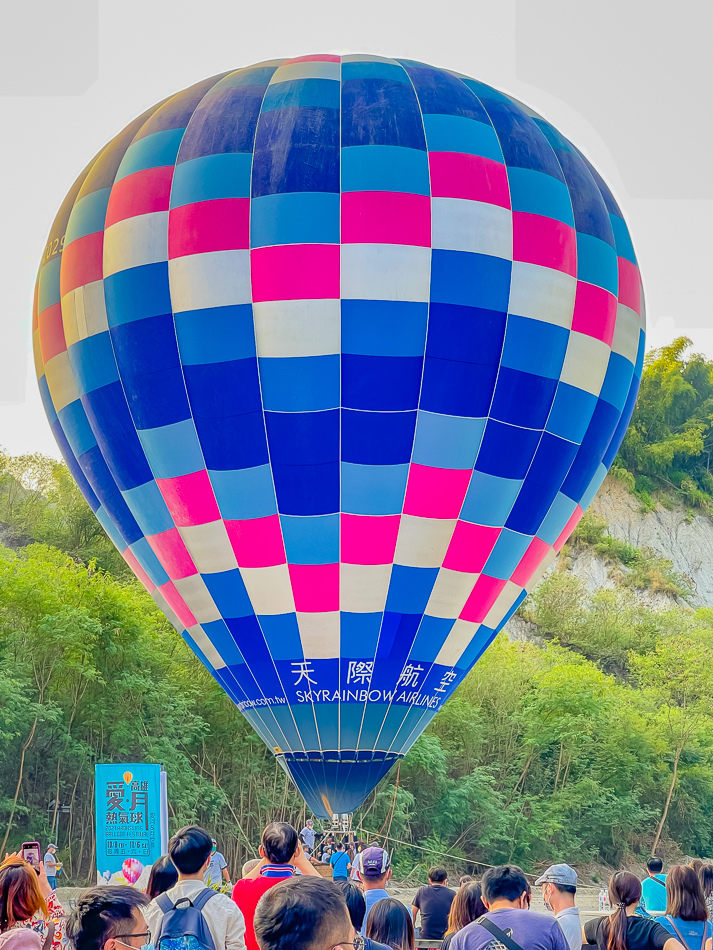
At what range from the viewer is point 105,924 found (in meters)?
2.29

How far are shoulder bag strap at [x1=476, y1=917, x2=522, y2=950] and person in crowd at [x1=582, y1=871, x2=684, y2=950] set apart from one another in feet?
2.11

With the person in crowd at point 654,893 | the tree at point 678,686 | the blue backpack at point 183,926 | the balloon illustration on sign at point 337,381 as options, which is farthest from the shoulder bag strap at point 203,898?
the tree at point 678,686

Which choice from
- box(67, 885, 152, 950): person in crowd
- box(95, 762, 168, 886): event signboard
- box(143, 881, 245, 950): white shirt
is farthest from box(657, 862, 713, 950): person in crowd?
box(95, 762, 168, 886): event signboard

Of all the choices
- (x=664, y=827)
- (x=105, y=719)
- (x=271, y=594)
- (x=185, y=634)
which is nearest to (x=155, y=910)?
(x=271, y=594)

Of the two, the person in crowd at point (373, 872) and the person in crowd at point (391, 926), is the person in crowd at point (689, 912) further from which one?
the person in crowd at point (373, 872)

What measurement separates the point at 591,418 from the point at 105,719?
54.0 feet

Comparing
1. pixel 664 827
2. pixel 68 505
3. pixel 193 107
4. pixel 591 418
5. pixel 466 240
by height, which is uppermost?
pixel 68 505

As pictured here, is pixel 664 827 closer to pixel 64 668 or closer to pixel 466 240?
pixel 64 668

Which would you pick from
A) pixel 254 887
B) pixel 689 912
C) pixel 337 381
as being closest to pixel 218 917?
pixel 254 887

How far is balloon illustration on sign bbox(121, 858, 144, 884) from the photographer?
363 inches

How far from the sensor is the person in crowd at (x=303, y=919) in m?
1.96

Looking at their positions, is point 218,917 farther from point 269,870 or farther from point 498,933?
point 498,933

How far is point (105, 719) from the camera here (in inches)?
933

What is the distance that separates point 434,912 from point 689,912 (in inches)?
56.5
